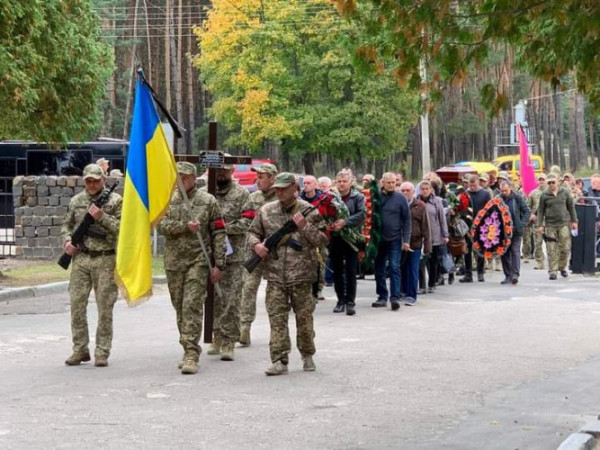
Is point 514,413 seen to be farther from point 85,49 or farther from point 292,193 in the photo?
point 85,49

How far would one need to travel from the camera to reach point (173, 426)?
8.92 m

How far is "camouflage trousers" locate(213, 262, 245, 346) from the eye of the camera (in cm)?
1248

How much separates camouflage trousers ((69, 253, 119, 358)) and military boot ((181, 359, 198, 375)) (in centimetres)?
93

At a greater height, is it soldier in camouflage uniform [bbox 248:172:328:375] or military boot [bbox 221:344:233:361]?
soldier in camouflage uniform [bbox 248:172:328:375]

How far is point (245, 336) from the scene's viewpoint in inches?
535

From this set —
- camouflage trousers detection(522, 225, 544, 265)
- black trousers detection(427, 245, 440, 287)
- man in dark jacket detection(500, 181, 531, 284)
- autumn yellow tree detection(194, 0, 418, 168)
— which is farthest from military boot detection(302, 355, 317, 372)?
autumn yellow tree detection(194, 0, 418, 168)

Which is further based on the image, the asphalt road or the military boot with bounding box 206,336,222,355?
the military boot with bounding box 206,336,222,355

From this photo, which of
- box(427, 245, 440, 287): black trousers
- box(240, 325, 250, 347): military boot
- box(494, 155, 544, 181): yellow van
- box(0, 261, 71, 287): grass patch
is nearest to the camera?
box(240, 325, 250, 347): military boot

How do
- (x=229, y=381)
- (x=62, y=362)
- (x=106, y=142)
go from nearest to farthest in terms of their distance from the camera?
(x=229, y=381) → (x=62, y=362) → (x=106, y=142)

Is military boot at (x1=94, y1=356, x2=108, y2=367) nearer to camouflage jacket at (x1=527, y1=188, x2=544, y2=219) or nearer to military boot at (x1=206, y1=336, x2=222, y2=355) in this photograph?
military boot at (x1=206, y1=336, x2=222, y2=355)

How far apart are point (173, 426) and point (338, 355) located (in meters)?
4.16

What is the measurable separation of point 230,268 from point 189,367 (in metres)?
1.56

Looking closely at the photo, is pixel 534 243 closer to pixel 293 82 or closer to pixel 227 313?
pixel 227 313

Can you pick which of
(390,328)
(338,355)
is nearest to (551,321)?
(390,328)
